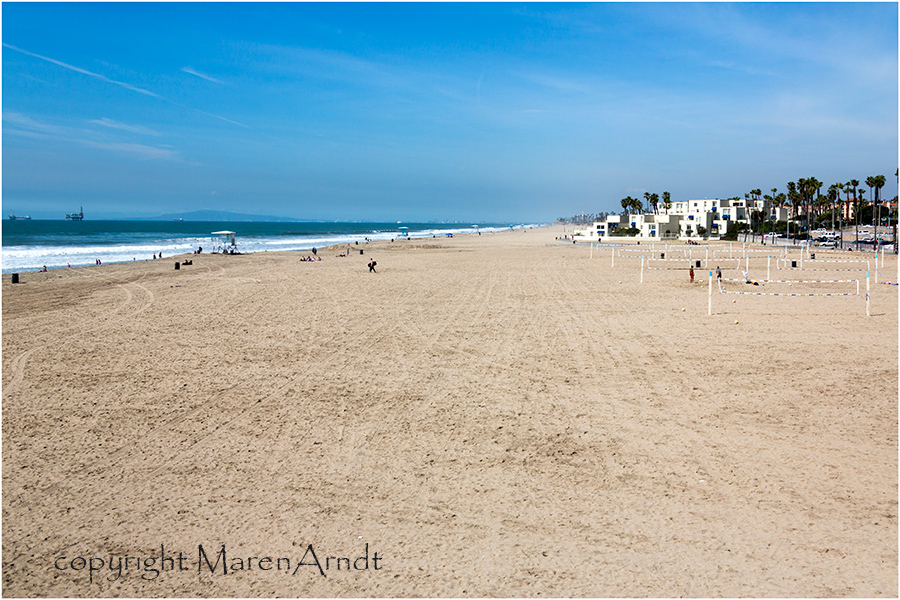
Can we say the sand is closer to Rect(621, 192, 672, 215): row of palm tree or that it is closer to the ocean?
the ocean

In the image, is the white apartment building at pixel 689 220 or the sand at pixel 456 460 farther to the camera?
the white apartment building at pixel 689 220

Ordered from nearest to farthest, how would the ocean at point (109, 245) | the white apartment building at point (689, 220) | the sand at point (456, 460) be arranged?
the sand at point (456, 460) → the ocean at point (109, 245) → the white apartment building at point (689, 220)

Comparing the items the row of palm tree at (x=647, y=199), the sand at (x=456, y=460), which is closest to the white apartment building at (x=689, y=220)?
the row of palm tree at (x=647, y=199)

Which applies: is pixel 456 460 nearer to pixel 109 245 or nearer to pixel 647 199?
pixel 109 245

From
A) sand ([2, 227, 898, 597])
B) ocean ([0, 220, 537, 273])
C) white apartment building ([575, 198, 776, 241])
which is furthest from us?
white apartment building ([575, 198, 776, 241])

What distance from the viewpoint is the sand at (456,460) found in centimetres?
409

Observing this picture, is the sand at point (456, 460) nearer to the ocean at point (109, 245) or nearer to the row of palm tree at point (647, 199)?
the ocean at point (109, 245)

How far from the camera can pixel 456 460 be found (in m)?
5.80

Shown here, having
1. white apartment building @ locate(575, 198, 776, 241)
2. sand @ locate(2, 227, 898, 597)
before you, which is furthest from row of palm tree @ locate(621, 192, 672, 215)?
sand @ locate(2, 227, 898, 597)

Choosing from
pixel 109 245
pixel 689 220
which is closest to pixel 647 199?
pixel 689 220

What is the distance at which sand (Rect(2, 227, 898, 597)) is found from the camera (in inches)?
161

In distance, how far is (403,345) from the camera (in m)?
10.9

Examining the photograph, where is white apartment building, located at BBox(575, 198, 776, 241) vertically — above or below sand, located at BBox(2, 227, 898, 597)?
above

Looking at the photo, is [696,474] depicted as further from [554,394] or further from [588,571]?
[554,394]
